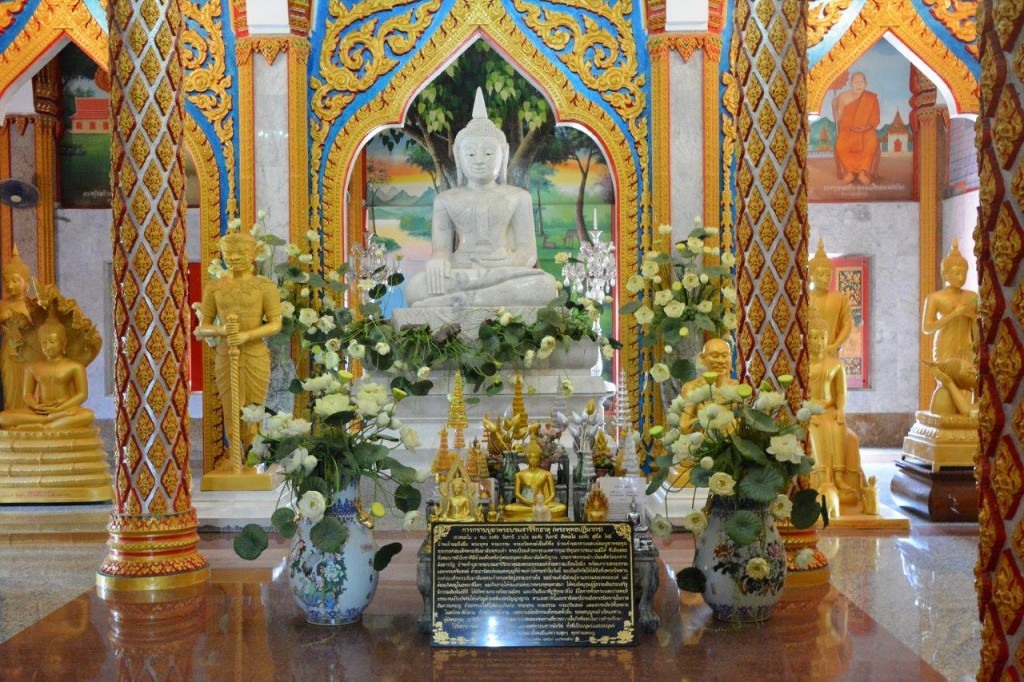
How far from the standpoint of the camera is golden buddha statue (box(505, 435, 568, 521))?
4629mm

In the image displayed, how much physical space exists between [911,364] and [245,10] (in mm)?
8699

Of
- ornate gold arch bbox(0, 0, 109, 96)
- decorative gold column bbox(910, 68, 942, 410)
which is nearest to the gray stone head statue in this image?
ornate gold arch bbox(0, 0, 109, 96)

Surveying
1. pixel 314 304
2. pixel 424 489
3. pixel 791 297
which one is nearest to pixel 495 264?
pixel 314 304

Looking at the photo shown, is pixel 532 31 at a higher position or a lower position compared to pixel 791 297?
higher

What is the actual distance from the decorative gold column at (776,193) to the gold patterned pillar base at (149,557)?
121 inches

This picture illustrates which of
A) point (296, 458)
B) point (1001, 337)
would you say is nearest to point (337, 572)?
point (296, 458)

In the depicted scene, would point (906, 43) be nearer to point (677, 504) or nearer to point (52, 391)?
point (677, 504)

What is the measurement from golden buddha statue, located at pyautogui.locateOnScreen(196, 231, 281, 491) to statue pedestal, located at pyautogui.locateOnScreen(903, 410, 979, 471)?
5016 millimetres

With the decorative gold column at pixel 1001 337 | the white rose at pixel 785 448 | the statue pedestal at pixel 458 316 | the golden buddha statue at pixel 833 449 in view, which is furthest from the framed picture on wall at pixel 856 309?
the decorative gold column at pixel 1001 337

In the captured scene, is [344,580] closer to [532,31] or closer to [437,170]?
[532,31]

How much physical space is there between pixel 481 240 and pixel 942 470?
4.16 meters

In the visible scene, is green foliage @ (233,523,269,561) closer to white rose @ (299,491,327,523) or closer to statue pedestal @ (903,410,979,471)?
white rose @ (299,491,327,523)

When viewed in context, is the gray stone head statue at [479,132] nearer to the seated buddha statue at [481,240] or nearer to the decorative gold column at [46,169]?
the seated buddha statue at [481,240]

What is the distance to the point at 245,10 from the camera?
29.9ft
